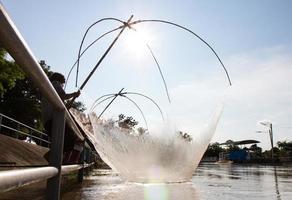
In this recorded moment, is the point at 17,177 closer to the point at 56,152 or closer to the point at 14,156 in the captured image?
the point at 56,152

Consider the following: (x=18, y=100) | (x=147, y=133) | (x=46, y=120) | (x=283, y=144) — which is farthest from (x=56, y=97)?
(x=283, y=144)

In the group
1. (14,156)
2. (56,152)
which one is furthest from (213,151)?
(56,152)

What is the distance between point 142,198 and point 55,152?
3703 mm

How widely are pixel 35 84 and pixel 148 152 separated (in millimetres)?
9637

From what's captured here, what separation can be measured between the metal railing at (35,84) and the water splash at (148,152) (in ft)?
24.2

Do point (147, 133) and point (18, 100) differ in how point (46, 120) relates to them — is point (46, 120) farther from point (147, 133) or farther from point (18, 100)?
point (18, 100)

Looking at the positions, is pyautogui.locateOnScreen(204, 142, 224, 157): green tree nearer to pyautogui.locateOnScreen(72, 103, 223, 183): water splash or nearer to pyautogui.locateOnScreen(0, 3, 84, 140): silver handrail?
pyautogui.locateOnScreen(72, 103, 223, 183): water splash

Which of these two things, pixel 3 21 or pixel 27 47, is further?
pixel 27 47

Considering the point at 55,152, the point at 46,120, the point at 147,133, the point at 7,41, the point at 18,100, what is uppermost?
the point at 18,100

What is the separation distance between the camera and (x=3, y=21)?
3.50 ft

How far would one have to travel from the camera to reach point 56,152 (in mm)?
2287

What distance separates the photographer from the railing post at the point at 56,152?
229 cm

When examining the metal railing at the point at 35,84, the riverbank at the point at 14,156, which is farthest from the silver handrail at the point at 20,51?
the riverbank at the point at 14,156

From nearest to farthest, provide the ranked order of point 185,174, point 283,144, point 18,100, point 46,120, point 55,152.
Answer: point 55,152 → point 46,120 → point 185,174 → point 18,100 → point 283,144
